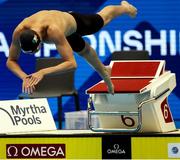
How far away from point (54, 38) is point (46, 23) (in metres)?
0.16

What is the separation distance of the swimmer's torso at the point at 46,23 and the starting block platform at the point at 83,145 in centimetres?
82

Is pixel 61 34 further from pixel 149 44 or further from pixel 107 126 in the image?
pixel 149 44

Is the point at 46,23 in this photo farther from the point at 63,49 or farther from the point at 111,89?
the point at 111,89

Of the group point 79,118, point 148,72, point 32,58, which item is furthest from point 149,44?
point 148,72

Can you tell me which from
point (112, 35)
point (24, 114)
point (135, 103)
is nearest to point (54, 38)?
point (24, 114)

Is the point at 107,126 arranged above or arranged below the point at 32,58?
below

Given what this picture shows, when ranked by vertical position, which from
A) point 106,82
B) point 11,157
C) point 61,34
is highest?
point 61,34

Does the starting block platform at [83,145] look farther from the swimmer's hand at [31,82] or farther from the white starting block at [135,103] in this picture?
the swimmer's hand at [31,82]

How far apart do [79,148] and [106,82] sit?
63 centimetres

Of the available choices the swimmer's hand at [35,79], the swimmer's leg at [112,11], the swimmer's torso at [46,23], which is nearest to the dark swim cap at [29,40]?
the swimmer's torso at [46,23]

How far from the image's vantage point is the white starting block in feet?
19.3

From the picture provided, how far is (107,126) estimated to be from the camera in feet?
20.0

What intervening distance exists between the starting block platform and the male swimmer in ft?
1.26

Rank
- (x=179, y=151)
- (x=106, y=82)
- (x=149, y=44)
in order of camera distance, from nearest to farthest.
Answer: (x=179, y=151)
(x=106, y=82)
(x=149, y=44)
